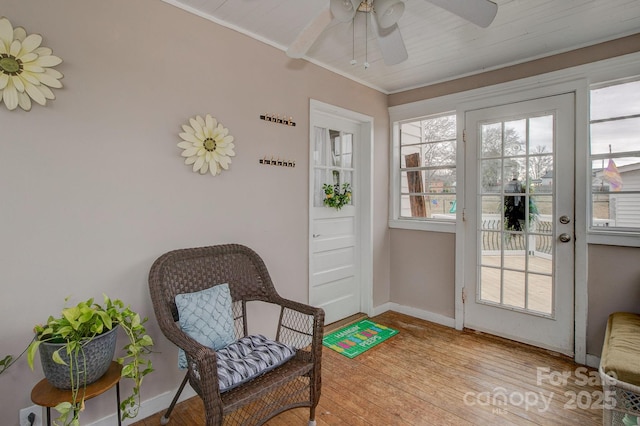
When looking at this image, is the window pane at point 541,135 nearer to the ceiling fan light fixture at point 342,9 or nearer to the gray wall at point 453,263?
the gray wall at point 453,263

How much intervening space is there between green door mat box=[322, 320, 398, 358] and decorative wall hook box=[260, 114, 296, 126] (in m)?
1.83

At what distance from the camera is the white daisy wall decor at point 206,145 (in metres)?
2.02

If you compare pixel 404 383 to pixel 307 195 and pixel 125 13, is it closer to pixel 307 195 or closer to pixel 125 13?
pixel 307 195

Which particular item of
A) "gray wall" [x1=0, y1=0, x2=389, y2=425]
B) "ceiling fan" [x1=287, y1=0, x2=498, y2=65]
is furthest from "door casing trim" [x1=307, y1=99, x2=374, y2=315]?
"ceiling fan" [x1=287, y1=0, x2=498, y2=65]

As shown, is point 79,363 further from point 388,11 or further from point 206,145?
point 388,11

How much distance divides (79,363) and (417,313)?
3.01m

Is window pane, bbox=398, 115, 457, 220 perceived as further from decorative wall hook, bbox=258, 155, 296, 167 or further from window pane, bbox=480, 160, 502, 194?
decorative wall hook, bbox=258, 155, 296, 167

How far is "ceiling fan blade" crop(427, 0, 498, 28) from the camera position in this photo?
57.4 inches

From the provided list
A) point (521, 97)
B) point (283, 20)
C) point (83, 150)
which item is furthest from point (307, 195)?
point (521, 97)

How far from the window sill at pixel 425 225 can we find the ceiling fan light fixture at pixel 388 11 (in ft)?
7.05

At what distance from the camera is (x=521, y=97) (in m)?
2.78

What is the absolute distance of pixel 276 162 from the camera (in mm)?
2537

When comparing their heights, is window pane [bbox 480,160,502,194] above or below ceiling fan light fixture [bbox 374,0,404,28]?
below

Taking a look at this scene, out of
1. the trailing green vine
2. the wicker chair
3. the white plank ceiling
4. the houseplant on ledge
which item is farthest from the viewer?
the trailing green vine
